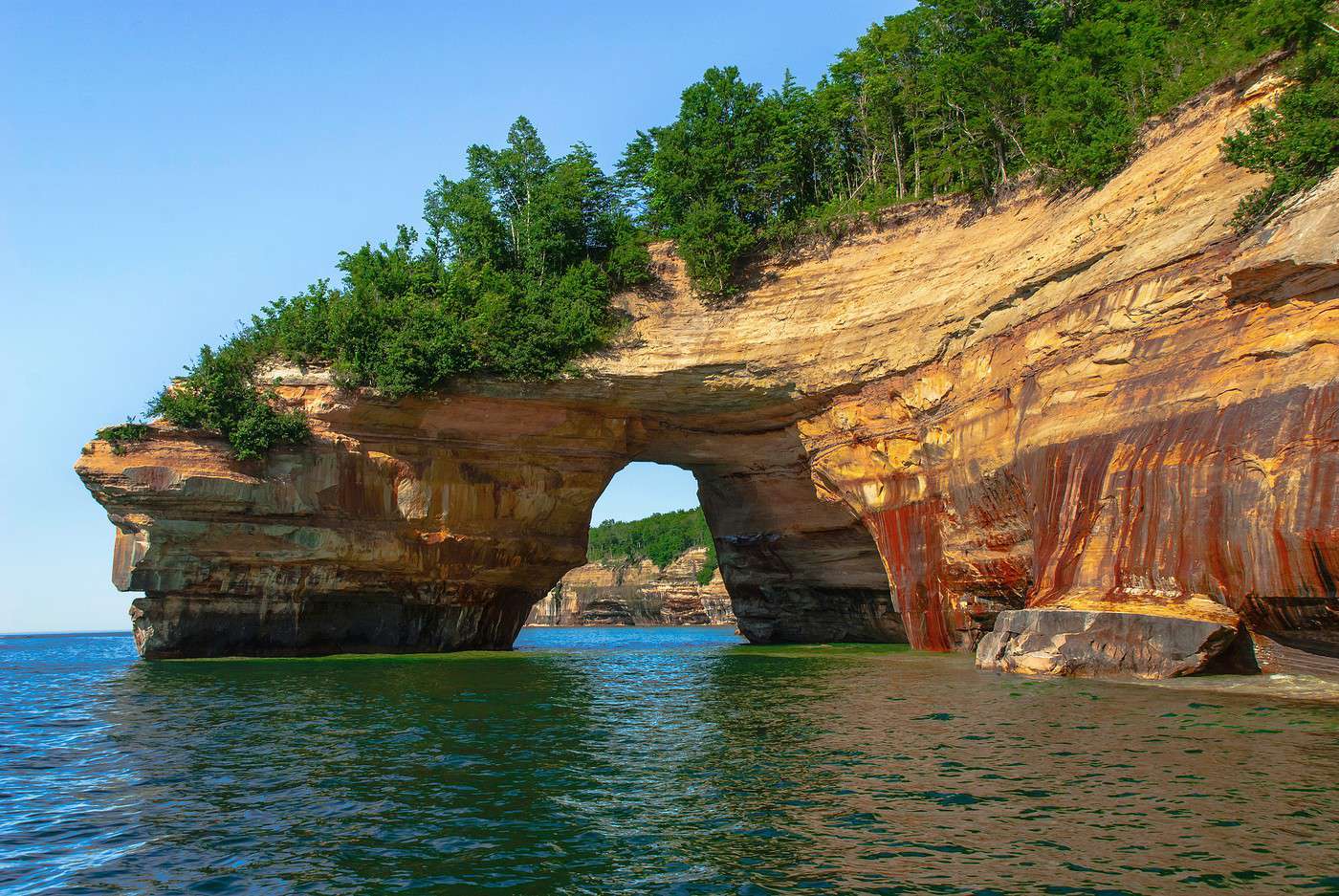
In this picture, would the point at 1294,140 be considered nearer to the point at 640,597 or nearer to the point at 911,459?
the point at 911,459

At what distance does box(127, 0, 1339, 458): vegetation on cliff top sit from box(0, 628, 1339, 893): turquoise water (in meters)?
14.4

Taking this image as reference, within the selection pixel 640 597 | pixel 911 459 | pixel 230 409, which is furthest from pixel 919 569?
pixel 640 597

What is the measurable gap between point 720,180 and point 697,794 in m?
26.2

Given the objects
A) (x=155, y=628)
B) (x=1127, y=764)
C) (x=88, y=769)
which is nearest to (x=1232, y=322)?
(x=1127, y=764)

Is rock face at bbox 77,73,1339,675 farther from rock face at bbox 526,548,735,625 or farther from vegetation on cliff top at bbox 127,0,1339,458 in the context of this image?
rock face at bbox 526,548,735,625

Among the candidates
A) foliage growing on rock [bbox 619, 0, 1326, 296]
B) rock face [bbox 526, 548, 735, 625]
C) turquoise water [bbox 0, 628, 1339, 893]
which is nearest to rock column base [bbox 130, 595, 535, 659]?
turquoise water [bbox 0, 628, 1339, 893]

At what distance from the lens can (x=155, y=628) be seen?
27.2m

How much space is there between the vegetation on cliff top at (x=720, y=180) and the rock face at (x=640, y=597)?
201 ft

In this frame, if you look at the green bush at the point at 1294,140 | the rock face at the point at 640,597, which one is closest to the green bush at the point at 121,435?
the green bush at the point at 1294,140

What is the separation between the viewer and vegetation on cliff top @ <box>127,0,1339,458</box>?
2519 cm

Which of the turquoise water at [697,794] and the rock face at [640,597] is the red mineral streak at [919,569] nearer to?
the turquoise water at [697,794]

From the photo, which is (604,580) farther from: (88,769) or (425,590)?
(88,769)

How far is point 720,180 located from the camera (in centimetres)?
3144

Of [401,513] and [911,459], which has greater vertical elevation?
[911,459]
